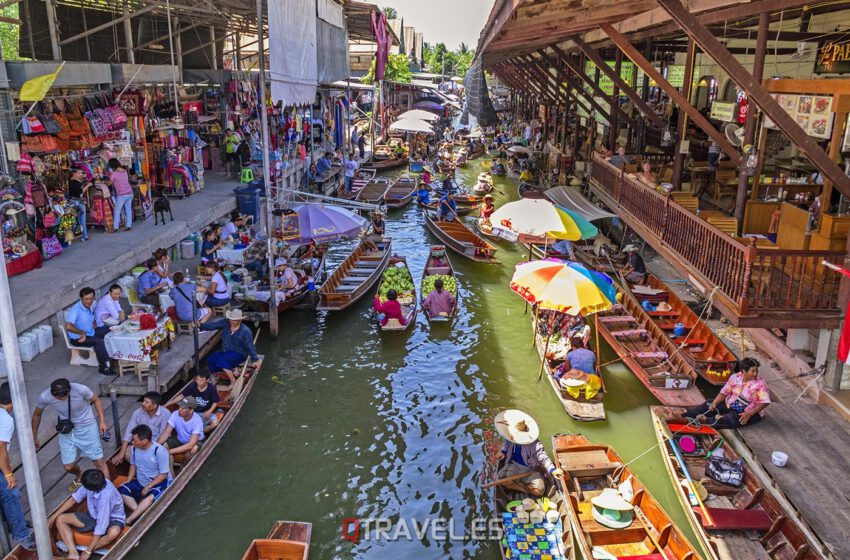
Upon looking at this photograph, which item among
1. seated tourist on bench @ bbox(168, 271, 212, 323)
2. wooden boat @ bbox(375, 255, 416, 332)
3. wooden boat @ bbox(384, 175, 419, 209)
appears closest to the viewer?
seated tourist on bench @ bbox(168, 271, 212, 323)

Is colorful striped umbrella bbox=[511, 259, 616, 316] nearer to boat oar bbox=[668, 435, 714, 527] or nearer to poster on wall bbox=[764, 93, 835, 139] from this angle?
boat oar bbox=[668, 435, 714, 527]

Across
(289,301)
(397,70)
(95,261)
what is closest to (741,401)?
(289,301)

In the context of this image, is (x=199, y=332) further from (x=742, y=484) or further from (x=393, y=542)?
(x=742, y=484)

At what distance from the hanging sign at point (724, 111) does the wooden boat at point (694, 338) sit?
403 cm

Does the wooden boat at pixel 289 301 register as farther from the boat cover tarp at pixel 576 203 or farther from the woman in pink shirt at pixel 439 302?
the boat cover tarp at pixel 576 203

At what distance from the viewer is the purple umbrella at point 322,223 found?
14461 mm

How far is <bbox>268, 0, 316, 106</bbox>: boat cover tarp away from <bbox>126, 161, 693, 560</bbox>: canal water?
5782mm

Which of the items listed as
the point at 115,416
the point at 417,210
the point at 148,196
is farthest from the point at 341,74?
the point at 115,416

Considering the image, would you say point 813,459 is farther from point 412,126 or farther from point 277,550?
point 412,126

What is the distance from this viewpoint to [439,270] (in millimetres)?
17859

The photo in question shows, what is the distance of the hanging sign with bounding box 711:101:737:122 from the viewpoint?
1436 centimetres

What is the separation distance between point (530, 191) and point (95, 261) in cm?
1760

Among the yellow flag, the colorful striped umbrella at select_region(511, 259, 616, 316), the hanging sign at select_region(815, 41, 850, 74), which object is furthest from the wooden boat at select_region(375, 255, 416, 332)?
the hanging sign at select_region(815, 41, 850, 74)

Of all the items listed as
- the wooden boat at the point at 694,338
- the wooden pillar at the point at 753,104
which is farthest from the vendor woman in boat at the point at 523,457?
the wooden pillar at the point at 753,104
